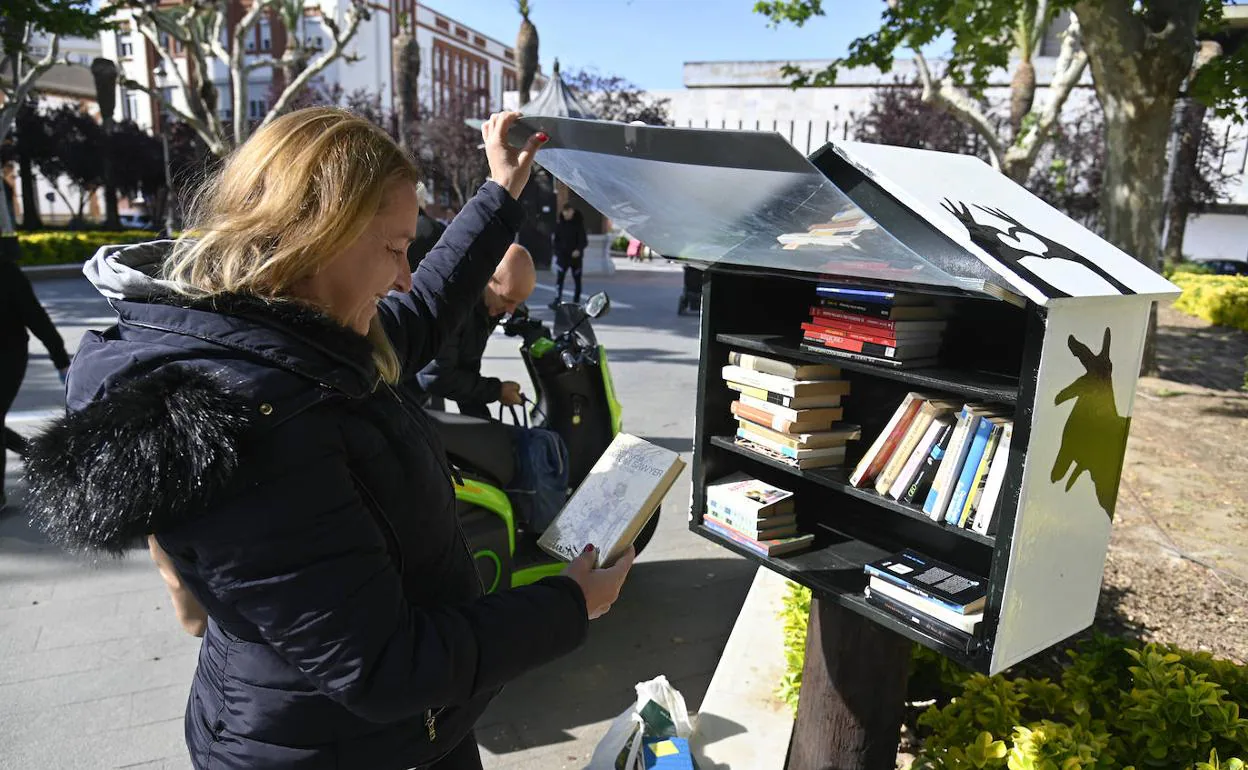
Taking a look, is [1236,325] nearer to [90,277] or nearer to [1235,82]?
[1235,82]

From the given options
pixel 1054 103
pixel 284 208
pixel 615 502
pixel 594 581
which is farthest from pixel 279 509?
pixel 1054 103

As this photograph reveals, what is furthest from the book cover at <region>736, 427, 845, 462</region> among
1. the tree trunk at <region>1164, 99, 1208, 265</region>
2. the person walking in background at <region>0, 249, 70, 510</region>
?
the tree trunk at <region>1164, 99, 1208, 265</region>

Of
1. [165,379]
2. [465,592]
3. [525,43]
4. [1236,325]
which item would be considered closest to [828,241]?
[465,592]

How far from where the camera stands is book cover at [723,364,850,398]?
2416mm

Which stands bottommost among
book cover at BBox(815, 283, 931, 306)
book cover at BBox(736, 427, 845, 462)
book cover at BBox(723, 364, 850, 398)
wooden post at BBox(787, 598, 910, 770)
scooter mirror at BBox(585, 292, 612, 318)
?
wooden post at BBox(787, 598, 910, 770)

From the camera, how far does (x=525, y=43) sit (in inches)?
900

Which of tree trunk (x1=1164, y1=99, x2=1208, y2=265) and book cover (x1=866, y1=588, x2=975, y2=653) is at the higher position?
tree trunk (x1=1164, y1=99, x2=1208, y2=265)

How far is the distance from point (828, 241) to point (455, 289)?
930 mm

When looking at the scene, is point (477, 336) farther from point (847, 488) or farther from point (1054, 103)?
point (1054, 103)

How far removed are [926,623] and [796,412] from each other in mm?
721

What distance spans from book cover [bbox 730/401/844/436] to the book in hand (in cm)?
61

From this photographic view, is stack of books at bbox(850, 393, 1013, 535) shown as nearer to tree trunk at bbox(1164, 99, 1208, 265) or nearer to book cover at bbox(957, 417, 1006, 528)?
book cover at bbox(957, 417, 1006, 528)

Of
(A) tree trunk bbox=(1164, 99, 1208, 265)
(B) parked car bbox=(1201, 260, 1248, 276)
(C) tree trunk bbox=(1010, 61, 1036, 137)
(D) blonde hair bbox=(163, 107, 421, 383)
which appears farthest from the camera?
(B) parked car bbox=(1201, 260, 1248, 276)

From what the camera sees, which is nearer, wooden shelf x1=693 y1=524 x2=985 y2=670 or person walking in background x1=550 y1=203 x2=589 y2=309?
wooden shelf x1=693 y1=524 x2=985 y2=670
